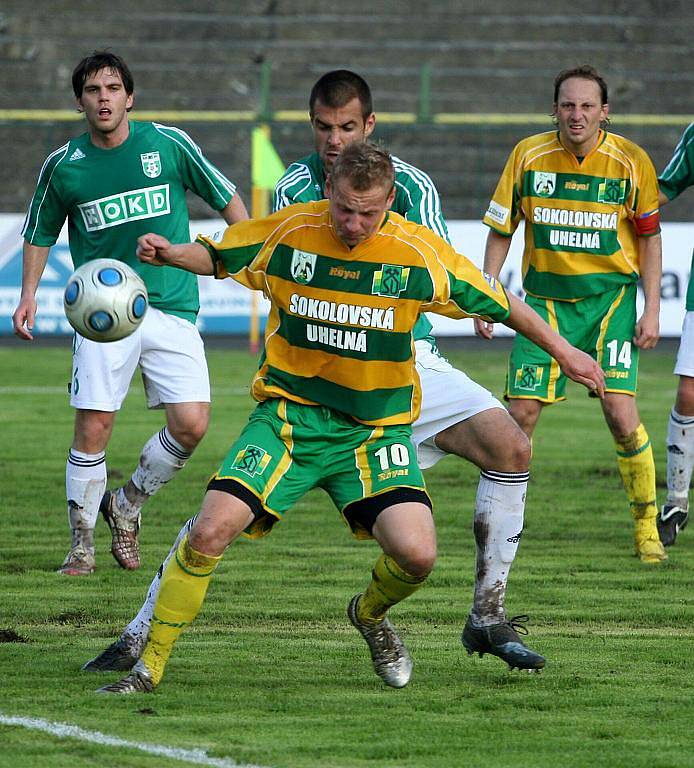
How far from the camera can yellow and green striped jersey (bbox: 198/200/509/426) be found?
15.9 ft

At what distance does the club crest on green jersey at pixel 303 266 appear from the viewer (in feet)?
16.0

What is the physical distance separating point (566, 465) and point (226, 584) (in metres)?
4.57

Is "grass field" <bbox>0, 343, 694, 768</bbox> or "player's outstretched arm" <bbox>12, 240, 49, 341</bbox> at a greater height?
"player's outstretched arm" <bbox>12, 240, 49, 341</bbox>

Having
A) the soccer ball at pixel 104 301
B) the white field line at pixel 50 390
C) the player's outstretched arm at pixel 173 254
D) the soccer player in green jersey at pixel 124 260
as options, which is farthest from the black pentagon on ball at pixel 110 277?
the white field line at pixel 50 390

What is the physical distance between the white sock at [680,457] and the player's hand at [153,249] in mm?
3944

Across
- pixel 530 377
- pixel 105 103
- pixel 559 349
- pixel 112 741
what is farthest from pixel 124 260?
pixel 112 741

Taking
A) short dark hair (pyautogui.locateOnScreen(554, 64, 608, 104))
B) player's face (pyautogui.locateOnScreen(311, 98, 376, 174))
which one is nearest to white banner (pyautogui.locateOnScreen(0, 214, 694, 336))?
short dark hair (pyautogui.locateOnScreen(554, 64, 608, 104))

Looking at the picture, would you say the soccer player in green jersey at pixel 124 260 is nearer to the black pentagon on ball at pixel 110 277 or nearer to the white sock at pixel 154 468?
the white sock at pixel 154 468

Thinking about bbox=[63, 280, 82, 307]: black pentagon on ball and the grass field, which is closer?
the grass field

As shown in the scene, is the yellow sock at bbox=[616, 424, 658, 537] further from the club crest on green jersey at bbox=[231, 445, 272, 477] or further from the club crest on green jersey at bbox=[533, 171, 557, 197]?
the club crest on green jersey at bbox=[231, 445, 272, 477]

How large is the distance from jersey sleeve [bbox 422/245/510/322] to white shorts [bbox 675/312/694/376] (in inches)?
122

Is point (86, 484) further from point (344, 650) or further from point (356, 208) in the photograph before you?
point (356, 208)

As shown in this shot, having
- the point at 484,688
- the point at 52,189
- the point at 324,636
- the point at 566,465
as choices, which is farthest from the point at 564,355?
the point at 566,465

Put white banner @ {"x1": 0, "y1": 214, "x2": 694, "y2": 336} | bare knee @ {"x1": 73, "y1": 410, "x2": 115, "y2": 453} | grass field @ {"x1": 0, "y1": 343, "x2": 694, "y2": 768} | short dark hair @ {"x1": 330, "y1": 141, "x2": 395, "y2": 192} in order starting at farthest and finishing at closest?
white banner @ {"x1": 0, "y1": 214, "x2": 694, "y2": 336}
bare knee @ {"x1": 73, "y1": 410, "x2": 115, "y2": 453}
short dark hair @ {"x1": 330, "y1": 141, "x2": 395, "y2": 192}
grass field @ {"x1": 0, "y1": 343, "x2": 694, "y2": 768}
